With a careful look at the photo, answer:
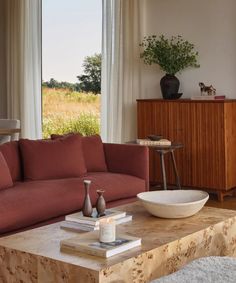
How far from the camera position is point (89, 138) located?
5.03 metres

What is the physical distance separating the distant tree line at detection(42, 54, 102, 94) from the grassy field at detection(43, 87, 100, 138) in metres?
0.08

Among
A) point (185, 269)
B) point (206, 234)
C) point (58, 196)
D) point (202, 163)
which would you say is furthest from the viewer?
point (202, 163)

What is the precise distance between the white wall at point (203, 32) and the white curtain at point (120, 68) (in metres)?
0.17

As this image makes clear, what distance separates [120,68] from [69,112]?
1.12 metres

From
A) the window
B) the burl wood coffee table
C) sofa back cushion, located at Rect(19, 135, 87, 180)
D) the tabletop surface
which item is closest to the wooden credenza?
the window

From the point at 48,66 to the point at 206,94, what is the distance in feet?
8.18

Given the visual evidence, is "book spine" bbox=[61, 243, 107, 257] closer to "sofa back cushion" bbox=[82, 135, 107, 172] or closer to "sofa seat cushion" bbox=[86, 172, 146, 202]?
"sofa seat cushion" bbox=[86, 172, 146, 202]

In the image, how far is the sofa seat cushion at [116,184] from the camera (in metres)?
4.39

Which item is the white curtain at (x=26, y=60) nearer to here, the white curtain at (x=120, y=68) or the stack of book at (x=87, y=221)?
the white curtain at (x=120, y=68)

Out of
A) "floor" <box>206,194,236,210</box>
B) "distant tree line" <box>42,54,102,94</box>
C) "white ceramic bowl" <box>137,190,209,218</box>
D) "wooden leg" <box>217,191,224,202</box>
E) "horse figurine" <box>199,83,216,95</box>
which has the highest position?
"distant tree line" <box>42,54,102,94</box>

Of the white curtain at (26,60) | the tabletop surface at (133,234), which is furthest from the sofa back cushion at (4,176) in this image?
the white curtain at (26,60)

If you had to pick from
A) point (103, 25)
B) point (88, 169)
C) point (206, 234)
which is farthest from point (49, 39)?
point (206, 234)

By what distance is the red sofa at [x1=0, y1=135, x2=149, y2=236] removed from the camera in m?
3.82

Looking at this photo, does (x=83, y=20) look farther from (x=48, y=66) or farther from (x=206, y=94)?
(x=206, y=94)
